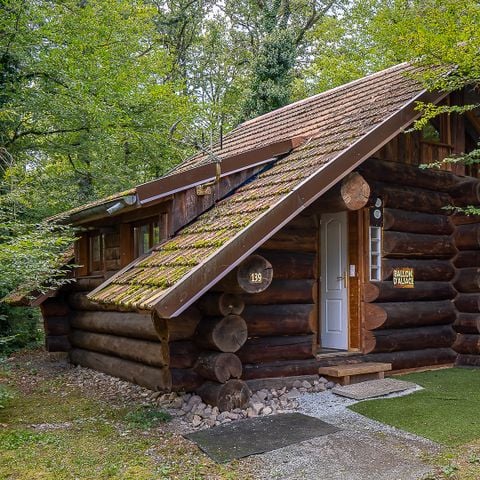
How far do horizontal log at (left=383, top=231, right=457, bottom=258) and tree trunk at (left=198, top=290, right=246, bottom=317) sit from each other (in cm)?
297

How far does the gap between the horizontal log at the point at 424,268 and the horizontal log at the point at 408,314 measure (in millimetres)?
409

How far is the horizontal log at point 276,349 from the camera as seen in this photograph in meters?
7.16

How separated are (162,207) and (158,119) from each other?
823cm

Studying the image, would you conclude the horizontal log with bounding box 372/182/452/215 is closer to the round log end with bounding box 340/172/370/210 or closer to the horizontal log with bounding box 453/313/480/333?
the round log end with bounding box 340/172/370/210

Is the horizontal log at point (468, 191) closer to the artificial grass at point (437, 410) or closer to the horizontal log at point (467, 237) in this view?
the horizontal log at point (467, 237)

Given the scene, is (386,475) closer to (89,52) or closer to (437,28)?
(437,28)

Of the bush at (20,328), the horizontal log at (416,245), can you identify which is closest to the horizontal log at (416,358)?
the horizontal log at (416,245)

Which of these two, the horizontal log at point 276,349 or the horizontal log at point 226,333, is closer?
the horizontal log at point 226,333

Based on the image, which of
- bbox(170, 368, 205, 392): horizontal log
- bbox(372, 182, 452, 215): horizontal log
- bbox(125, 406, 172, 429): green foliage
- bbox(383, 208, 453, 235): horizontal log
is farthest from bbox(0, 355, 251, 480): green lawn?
bbox(372, 182, 452, 215): horizontal log

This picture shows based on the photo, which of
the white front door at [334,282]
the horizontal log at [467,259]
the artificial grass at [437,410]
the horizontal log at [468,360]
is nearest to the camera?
the artificial grass at [437,410]

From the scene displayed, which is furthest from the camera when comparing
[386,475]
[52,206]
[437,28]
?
[52,206]

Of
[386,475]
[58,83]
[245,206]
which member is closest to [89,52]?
[58,83]

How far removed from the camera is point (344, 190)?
6.96 meters

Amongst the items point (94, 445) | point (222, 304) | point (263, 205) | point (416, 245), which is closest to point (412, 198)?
point (416, 245)
